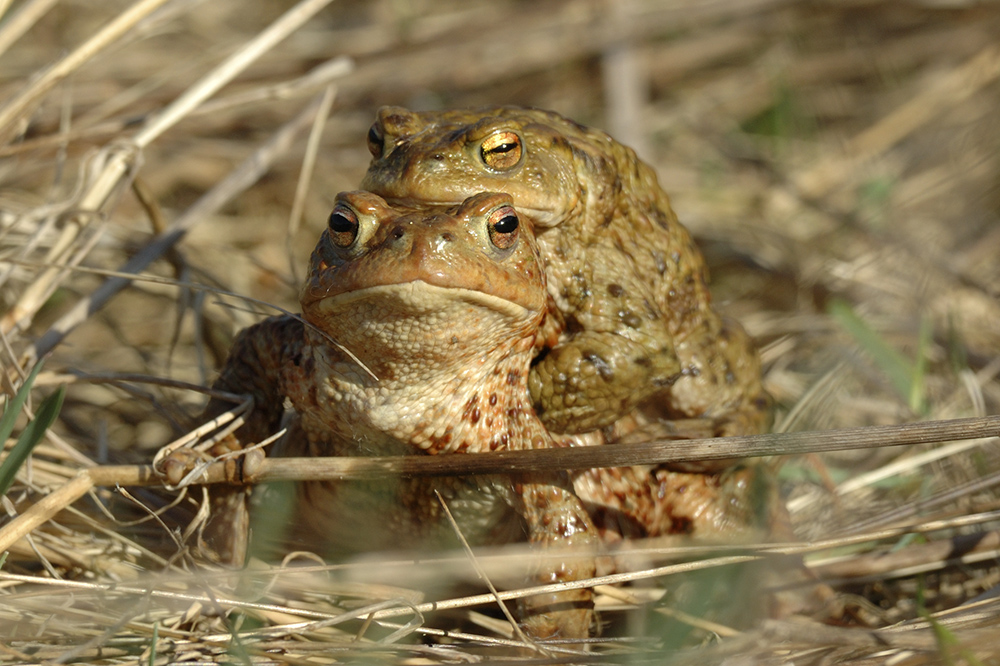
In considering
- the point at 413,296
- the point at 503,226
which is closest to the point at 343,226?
the point at 413,296

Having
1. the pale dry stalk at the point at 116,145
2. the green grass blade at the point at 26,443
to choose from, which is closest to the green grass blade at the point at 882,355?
the pale dry stalk at the point at 116,145

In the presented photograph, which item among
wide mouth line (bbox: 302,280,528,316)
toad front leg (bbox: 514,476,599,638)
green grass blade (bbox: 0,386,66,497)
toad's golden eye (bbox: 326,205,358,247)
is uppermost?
toad's golden eye (bbox: 326,205,358,247)

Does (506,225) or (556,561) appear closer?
(506,225)

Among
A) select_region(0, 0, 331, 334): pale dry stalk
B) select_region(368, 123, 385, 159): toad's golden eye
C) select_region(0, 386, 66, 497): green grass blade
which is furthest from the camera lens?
select_region(0, 0, 331, 334): pale dry stalk

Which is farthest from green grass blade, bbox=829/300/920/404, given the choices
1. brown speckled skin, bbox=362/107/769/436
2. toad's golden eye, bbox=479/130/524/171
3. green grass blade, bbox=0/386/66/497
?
green grass blade, bbox=0/386/66/497

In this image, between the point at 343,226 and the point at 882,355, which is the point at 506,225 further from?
the point at 882,355

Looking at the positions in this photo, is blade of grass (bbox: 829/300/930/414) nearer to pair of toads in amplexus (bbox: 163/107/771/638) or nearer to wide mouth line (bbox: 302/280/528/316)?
pair of toads in amplexus (bbox: 163/107/771/638)
